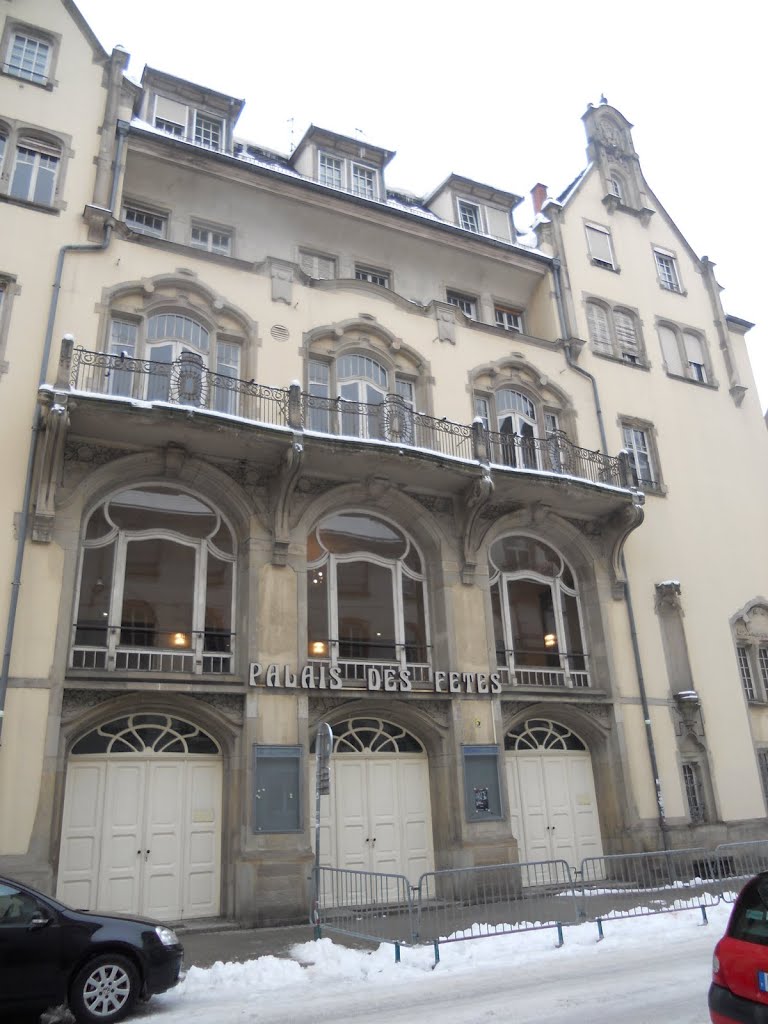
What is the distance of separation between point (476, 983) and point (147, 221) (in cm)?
1768

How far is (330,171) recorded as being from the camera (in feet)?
74.6

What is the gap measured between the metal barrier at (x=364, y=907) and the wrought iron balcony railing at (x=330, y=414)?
27.1 ft

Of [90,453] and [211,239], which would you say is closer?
[90,453]

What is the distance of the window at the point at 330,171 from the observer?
22500 millimetres

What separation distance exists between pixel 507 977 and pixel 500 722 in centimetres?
771

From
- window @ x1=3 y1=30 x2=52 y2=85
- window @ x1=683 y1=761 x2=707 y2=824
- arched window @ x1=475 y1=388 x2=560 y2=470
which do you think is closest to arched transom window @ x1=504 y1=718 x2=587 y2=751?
window @ x1=683 y1=761 x2=707 y2=824

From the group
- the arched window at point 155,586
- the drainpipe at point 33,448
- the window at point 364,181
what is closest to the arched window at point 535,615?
the arched window at point 155,586

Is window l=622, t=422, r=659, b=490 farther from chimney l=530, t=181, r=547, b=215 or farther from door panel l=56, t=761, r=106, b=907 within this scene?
door panel l=56, t=761, r=106, b=907

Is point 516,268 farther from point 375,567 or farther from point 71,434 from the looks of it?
point 71,434

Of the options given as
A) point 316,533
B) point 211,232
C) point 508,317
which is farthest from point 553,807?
point 211,232

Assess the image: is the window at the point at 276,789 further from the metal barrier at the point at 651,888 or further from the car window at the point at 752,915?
the car window at the point at 752,915

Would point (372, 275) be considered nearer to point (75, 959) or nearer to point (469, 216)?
point (469, 216)

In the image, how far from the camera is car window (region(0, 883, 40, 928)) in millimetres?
7613

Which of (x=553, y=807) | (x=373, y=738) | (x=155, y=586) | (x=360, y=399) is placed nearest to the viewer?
(x=155, y=586)
